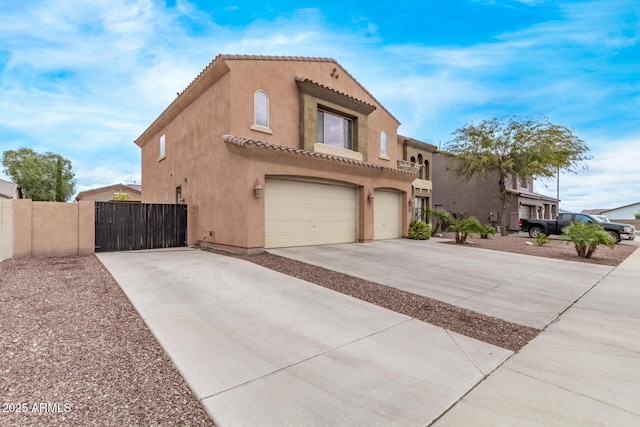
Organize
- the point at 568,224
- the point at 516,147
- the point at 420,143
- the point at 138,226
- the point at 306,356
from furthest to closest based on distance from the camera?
the point at 420,143 → the point at 516,147 → the point at 568,224 → the point at 138,226 → the point at 306,356

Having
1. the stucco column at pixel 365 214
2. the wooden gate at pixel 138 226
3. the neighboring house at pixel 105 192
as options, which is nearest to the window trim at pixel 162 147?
the wooden gate at pixel 138 226

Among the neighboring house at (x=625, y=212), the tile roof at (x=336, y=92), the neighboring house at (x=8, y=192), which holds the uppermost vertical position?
the tile roof at (x=336, y=92)

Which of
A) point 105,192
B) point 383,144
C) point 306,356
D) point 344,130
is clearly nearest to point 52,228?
point 306,356

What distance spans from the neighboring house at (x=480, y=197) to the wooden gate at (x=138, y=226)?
21109 millimetres

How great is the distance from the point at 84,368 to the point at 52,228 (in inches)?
354

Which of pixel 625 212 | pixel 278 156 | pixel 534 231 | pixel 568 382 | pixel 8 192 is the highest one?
pixel 278 156

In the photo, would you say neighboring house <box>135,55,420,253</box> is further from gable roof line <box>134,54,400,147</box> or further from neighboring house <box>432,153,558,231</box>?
neighboring house <box>432,153,558,231</box>

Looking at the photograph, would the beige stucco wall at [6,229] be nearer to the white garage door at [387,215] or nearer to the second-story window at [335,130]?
the second-story window at [335,130]

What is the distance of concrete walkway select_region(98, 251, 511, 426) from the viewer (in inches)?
92.3

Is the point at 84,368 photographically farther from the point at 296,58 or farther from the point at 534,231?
the point at 534,231

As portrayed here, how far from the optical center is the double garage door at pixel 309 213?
10414 mm

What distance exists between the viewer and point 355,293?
18.4 feet

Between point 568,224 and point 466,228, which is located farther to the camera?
point 568,224

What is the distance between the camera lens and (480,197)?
26078mm
